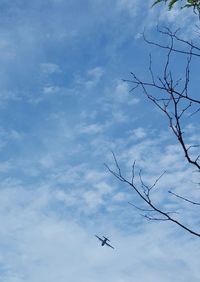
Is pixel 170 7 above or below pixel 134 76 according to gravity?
above

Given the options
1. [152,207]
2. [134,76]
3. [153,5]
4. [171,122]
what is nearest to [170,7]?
[153,5]

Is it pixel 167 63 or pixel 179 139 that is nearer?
pixel 179 139

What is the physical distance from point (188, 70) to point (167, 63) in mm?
237

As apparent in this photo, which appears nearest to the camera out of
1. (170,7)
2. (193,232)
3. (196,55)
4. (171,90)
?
(193,232)

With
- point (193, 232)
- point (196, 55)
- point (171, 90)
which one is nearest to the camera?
point (193, 232)

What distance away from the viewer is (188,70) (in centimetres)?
411

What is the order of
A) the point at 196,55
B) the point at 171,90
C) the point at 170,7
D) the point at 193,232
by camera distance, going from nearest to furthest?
the point at 193,232 → the point at 171,90 → the point at 196,55 → the point at 170,7

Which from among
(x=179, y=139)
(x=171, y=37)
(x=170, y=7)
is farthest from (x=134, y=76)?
(x=170, y=7)

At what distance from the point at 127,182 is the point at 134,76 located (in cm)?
119

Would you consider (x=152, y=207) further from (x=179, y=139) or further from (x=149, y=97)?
(x=149, y=97)

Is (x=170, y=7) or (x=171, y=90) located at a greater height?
(x=170, y=7)

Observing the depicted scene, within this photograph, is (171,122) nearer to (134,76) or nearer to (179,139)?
(179,139)

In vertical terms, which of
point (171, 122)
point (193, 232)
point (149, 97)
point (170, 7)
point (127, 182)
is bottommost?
point (193, 232)

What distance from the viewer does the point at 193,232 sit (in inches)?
139
